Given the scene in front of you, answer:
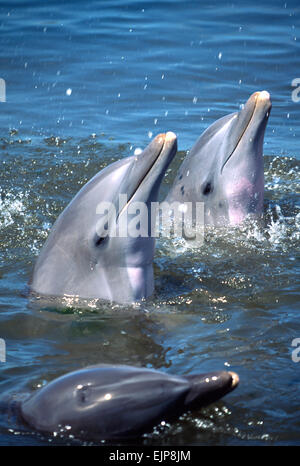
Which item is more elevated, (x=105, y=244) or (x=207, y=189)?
(x=207, y=189)

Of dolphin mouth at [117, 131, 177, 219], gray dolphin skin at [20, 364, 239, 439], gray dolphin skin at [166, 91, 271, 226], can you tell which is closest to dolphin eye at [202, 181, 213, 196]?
gray dolphin skin at [166, 91, 271, 226]

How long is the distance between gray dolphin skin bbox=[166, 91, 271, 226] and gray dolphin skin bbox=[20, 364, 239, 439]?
381 centimetres

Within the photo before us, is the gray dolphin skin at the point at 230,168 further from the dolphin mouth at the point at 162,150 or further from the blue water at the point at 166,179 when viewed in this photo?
the dolphin mouth at the point at 162,150

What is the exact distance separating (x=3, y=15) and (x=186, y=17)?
4520mm

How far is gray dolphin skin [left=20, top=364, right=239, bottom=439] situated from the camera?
4277mm

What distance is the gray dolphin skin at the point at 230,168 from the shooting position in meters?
7.64

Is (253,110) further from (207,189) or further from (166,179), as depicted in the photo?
(166,179)

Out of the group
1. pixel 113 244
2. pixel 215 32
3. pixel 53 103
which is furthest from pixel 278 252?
pixel 215 32

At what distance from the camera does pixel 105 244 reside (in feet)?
20.2

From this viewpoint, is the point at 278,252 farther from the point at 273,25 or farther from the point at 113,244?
the point at 273,25

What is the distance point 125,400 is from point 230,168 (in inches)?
160

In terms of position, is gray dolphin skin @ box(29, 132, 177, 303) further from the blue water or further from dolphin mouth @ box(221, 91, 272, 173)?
dolphin mouth @ box(221, 91, 272, 173)

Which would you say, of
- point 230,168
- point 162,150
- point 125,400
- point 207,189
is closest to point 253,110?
point 230,168

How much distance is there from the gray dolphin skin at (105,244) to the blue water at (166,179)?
0.22 metres
